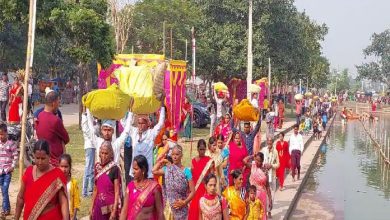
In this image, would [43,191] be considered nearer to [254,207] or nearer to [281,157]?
[254,207]

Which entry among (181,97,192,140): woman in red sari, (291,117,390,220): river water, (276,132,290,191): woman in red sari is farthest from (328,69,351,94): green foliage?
(276,132,290,191): woman in red sari

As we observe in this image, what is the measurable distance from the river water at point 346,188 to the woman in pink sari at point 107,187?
7415 millimetres

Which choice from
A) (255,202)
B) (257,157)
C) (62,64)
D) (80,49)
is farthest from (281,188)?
→ (62,64)

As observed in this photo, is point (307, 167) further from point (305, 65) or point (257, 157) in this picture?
point (305, 65)

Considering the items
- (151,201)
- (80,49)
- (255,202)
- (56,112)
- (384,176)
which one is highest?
(80,49)

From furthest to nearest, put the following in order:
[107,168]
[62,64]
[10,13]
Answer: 1. [62,64]
2. [10,13]
3. [107,168]

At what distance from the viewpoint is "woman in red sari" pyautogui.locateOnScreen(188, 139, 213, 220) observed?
22.4 feet

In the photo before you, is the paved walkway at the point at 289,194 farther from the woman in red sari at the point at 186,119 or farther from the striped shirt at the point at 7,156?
the striped shirt at the point at 7,156

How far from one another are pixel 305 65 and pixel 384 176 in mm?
20710

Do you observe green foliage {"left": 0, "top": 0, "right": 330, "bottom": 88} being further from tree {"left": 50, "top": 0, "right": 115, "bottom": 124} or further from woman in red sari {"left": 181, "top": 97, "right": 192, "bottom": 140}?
tree {"left": 50, "top": 0, "right": 115, "bottom": 124}

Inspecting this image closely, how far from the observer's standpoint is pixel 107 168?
19.4ft

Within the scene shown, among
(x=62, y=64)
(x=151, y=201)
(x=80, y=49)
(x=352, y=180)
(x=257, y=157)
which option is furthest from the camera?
(x=62, y=64)

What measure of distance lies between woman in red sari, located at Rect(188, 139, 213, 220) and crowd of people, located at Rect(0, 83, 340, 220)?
0.01 m

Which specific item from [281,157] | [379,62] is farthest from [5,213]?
[379,62]
